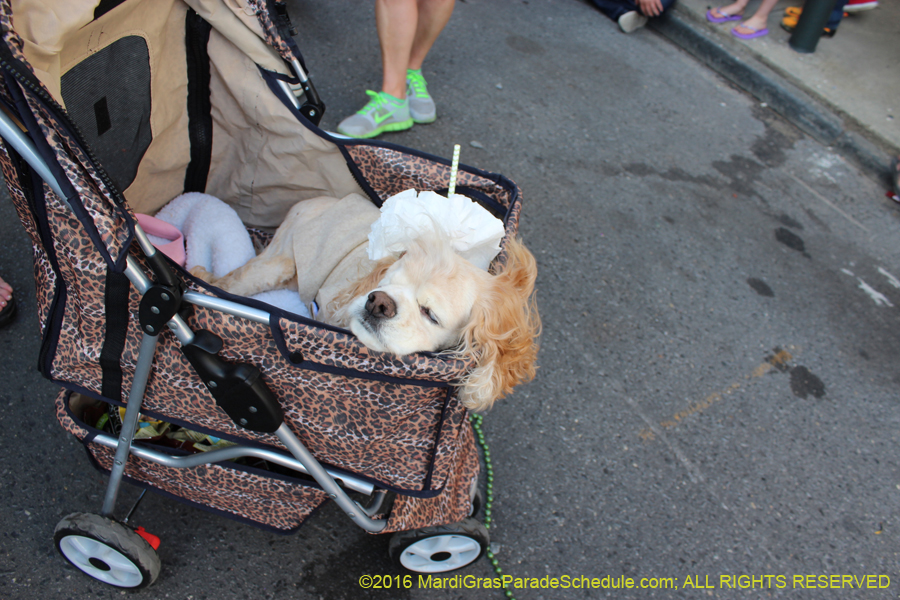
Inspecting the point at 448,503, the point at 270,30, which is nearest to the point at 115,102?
the point at 270,30

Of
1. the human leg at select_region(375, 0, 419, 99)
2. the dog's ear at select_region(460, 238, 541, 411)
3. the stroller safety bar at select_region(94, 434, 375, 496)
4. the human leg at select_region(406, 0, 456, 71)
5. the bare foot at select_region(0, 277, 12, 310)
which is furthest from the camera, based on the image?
the human leg at select_region(406, 0, 456, 71)

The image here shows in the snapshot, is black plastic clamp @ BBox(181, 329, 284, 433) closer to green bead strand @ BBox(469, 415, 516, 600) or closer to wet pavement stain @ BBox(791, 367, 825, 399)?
green bead strand @ BBox(469, 415, 516, 600)

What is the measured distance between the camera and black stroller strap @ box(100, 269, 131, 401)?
1161mm

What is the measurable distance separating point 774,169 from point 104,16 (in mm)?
3799

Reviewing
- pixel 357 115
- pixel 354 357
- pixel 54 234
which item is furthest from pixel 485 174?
pixel 357 115

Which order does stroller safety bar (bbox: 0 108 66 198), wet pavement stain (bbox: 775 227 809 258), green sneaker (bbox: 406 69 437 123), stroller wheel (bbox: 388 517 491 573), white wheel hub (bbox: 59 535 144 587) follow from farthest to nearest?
green sneaker (bbox: 406 69 437 123), wet pavement stain (bbox: 775 227 809 258), stroller wheel (bbox: 388 517 491 573), white wheel hub (bbox: 59 535 144 587), stroller safety bar (bbox: 0 108 66 198)

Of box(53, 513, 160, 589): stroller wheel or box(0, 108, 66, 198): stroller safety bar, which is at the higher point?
box(0, 108, 66, 198): stroller safety bar

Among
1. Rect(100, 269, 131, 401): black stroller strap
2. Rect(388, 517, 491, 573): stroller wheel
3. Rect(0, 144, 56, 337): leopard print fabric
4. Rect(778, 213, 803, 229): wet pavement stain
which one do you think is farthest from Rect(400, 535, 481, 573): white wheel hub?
Rect(778, 213, 803, 229): wet pavement stain

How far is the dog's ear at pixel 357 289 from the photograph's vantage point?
1.58 m

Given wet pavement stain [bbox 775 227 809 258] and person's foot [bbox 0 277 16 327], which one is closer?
person's foot [bbox 0 277 16 327]

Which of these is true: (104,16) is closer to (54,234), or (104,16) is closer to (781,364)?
(54,234)

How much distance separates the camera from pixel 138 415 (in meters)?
1.36

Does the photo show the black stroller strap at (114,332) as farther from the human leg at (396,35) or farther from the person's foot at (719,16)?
the person's foot at (719,16)

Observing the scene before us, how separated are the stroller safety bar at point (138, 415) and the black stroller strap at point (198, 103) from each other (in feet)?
3.34
